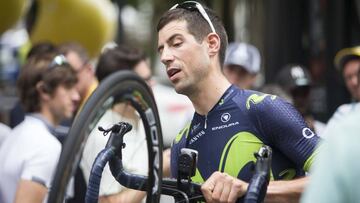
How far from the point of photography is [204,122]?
12.6 feet

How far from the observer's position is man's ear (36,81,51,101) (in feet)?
17.4

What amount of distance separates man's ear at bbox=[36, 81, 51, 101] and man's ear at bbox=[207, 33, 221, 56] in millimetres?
1650

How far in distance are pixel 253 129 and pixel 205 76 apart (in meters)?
0.34

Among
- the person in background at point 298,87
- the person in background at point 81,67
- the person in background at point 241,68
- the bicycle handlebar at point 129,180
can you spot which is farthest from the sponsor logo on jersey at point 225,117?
the person in background at point 241,68

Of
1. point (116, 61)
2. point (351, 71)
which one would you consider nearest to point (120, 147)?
point (116, 61)

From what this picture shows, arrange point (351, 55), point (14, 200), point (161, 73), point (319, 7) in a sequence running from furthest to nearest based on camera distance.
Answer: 1. point (161, 73)
2. point (319, 7)
3. point (351, 55)
4. point (14, 200)

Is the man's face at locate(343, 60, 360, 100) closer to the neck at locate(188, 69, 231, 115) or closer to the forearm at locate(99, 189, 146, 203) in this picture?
the neck at locate(188, 69, 231, 115)

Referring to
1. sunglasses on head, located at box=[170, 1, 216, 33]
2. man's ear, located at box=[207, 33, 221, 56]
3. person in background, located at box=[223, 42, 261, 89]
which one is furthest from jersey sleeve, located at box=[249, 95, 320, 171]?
person in background, located at box=[223, 42, 261, 89]

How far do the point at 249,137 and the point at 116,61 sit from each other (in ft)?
7.41

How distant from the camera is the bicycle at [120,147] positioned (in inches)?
112

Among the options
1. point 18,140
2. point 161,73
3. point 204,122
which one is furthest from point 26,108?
point 161,73

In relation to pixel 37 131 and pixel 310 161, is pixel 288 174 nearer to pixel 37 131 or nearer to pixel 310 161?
pixel 310 161

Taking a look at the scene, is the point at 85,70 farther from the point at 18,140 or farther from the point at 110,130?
the point at 110,130

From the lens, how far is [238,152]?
367 centimetres
